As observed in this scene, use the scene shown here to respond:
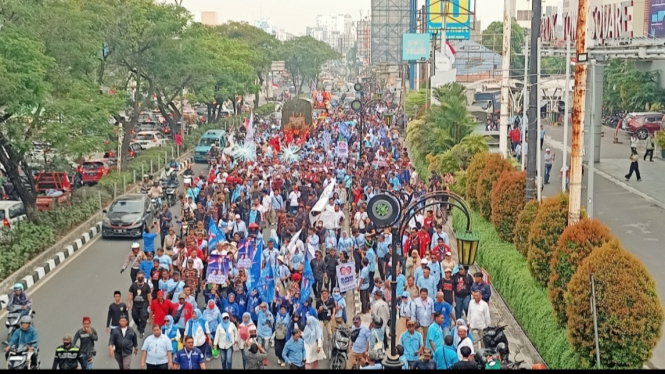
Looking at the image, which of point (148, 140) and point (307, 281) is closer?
point (307, 281)

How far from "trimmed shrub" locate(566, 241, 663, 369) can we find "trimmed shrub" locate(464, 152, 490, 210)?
979 centimetres

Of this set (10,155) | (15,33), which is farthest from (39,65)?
(10,155)

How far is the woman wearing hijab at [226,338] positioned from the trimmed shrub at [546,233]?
4.98 metres

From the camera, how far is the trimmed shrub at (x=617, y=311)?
34.3 feet

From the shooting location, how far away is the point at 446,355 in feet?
35.8

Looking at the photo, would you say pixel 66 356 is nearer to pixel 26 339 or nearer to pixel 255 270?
pixel 26 339

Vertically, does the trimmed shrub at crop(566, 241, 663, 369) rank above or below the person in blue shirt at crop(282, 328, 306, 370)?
above

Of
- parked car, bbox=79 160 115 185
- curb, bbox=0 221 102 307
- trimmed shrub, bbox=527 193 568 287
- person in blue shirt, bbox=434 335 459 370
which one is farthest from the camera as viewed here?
parked car, bbox=79 160 115 185

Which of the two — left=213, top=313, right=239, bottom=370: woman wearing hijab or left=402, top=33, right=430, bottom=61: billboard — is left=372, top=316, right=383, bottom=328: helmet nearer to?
left=213, top=313, right=239, bottom=370: woman wearing hijab

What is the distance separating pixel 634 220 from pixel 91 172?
61.5 ft

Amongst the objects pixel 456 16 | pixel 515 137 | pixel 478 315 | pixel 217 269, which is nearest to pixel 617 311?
pixel 478 315

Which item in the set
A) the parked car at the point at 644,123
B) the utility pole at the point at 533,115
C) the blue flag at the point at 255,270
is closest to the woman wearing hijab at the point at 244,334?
the blue flag at the point at 255,270

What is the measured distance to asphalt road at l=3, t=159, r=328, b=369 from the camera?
13.8 meters

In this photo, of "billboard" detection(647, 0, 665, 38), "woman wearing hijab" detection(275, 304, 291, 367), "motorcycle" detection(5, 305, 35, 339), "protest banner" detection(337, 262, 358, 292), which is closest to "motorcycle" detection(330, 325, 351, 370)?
"woman wearing hijab" detection(275, 304, 291, 367)
